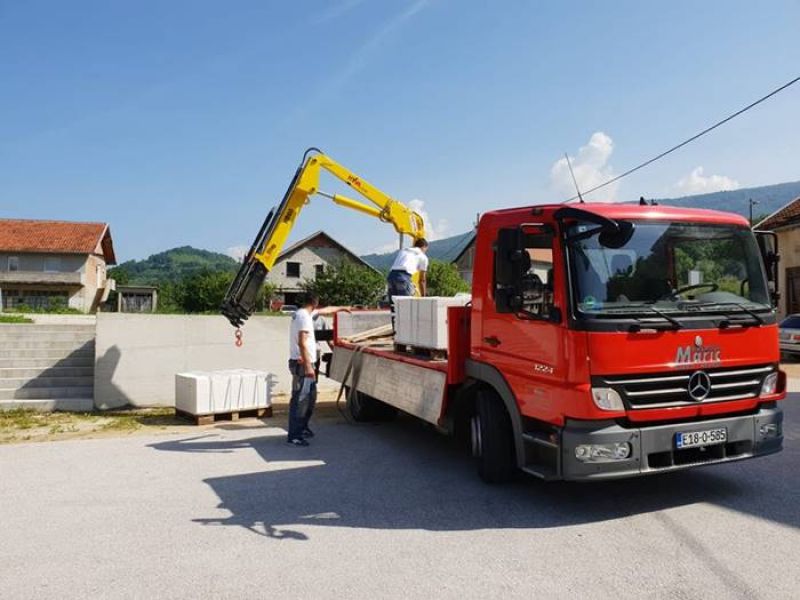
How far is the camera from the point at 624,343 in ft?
15.2

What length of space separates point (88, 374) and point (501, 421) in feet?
31.4

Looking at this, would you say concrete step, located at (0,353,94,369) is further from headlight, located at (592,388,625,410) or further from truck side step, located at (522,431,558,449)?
headlight, located at (592,388,625,410)

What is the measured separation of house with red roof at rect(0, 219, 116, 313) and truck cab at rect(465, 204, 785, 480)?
53.5 meters

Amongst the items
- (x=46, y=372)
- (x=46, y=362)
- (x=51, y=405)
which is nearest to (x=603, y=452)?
(x=51, y=405)

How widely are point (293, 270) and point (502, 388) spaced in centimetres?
5441

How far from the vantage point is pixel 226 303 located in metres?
10.4

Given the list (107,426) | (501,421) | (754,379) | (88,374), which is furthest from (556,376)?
(88,374)

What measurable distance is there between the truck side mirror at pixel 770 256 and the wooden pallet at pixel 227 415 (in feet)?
24.2

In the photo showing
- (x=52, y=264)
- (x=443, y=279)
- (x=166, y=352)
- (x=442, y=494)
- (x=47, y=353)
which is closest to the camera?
(x=442, y=494)

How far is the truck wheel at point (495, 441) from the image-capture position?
5684mm

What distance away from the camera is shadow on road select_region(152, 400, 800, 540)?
4.94m

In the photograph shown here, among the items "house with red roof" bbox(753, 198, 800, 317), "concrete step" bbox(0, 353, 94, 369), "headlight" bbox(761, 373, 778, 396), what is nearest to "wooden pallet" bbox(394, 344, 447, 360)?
"headlight" bbox(761, 373, 778, 396)

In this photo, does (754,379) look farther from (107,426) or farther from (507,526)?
(107,426)

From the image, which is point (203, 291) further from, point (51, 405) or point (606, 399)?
point (606, 399)
